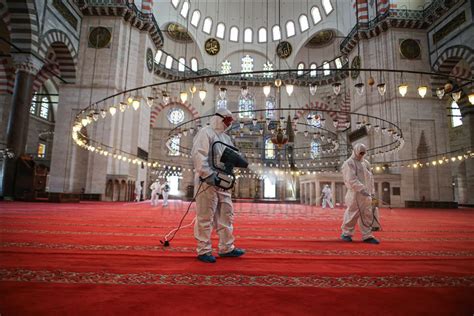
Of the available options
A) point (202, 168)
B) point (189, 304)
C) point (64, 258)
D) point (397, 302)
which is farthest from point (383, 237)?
point (64, 258)

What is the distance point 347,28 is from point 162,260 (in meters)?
21.1

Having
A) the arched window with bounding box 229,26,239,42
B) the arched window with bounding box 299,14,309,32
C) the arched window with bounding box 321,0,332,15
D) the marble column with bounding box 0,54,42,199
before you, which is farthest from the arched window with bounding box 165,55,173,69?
the arched window with bounding box 321,0,332,15

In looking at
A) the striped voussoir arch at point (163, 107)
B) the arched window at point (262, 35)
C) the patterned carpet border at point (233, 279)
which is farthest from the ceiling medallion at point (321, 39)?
the patterned carpet border at point (233, 279)

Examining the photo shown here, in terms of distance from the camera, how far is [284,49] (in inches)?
880

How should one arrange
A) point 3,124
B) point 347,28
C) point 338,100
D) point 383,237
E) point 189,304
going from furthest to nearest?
point 338,100, point 347,28, point 3,124, point 383,237, point 189,304

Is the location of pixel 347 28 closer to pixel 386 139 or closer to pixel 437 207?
pixel 386 139

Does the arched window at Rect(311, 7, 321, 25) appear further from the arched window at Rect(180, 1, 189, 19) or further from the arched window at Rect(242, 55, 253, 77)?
the arched window at Rect(180, 1, 189, 19)

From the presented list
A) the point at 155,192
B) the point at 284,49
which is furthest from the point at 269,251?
the point at 284,49

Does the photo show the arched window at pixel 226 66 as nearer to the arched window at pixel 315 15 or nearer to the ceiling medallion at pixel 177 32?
the ceiling medallion at pixel 177 32

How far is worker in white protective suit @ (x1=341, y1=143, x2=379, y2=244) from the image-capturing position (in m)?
3.54

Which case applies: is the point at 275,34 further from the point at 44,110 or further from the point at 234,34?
the point at 44,110

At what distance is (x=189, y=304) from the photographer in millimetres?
1377

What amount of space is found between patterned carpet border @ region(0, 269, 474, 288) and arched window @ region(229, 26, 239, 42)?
23.6m

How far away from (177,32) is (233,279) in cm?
2230
